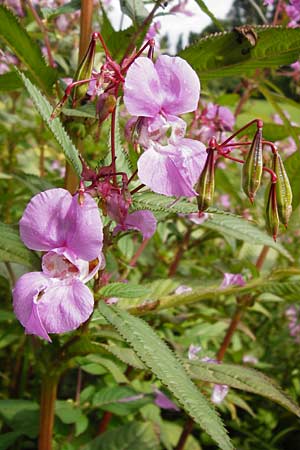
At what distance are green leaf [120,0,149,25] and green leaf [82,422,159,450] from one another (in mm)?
747

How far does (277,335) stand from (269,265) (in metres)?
0.99

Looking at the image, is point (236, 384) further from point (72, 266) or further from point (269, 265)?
point (269, 265)

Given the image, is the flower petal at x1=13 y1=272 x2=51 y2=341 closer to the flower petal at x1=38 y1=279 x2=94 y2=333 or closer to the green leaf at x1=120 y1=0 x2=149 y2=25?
the flower petal at x1=38 y1=279 x2=94 y2=333

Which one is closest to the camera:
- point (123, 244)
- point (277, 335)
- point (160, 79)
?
point (160, 79)

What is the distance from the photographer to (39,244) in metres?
0.56

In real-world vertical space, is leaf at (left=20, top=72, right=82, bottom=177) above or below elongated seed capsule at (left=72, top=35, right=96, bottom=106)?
below

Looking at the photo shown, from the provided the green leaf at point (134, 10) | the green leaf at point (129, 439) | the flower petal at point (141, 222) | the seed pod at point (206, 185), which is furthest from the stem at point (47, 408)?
the green leaf at point (134, 10)

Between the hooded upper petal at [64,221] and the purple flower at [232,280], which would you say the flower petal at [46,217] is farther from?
the purple flower at [232,280]

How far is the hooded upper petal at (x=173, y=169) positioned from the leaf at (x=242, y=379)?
0.35 m

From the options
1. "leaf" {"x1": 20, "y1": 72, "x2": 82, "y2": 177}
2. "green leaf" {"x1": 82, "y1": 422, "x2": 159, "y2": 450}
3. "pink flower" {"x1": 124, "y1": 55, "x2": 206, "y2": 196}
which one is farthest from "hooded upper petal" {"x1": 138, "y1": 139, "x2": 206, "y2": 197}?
"green leaf" {"x1": 82, "y1": 422, "x2": 159, "y2": 450}

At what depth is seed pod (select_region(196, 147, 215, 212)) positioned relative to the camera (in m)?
0.53

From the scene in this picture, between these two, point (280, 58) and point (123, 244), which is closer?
point (280, 58)

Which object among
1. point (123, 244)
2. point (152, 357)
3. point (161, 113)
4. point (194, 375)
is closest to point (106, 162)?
point (161, 113)

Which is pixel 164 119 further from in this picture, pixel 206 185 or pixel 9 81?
pixel 9 81
